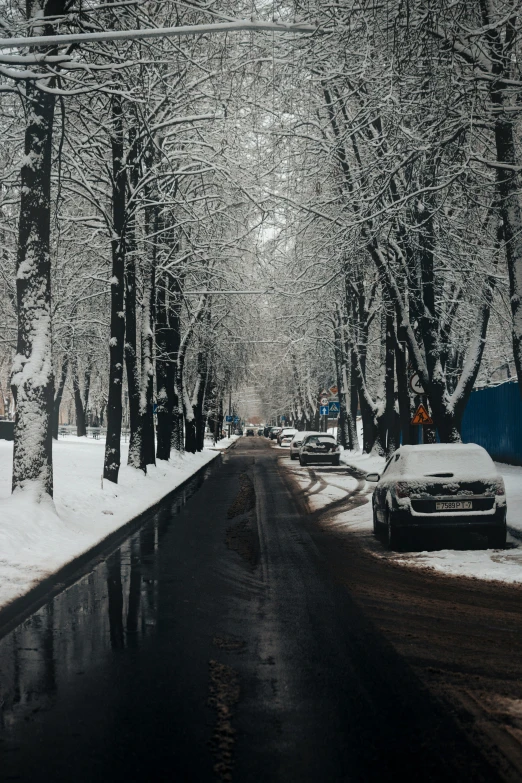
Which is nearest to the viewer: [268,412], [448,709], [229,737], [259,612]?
[229,737]

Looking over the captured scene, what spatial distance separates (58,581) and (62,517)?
411cm

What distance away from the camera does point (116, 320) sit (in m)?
21.0

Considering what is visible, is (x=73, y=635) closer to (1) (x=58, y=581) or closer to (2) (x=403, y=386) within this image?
(1) (x=58, y=581)

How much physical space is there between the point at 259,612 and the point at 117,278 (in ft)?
46.4

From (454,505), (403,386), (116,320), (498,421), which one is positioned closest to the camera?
(454,505)

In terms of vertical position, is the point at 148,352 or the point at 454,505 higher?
the point at 148,352

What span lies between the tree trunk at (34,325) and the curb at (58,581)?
1416mm

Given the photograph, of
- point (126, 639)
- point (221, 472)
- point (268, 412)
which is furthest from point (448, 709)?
point (268, 412)

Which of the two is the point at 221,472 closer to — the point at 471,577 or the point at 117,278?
the point at 117,278

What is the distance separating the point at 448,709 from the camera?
5.18 meters

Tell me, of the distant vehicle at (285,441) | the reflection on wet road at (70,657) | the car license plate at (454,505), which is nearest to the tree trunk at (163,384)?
the car license plate at (454,505)

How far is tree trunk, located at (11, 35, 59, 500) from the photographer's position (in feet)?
43.9

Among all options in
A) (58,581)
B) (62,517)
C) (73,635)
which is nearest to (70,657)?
(73,635)

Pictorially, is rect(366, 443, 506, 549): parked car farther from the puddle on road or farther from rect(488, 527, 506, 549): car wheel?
the puddle on road
